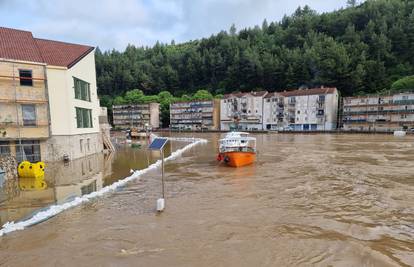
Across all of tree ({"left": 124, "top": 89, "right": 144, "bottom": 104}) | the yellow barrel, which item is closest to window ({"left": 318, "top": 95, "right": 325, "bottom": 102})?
tree ({"left": 124, "top": 89, "right": 144, "bottom": 104})

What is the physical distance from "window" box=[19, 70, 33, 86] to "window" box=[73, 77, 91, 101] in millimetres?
4335

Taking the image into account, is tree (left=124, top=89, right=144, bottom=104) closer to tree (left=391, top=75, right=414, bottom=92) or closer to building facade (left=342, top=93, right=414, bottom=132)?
building facade (left=342, top=93, right=414, bottom=132)

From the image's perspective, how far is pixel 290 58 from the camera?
4491 inches

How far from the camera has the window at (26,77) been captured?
2257 centimetres

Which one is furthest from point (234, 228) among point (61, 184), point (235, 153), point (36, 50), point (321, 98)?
point (321, 98)

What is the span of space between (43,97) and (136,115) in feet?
327

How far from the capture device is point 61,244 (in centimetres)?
920

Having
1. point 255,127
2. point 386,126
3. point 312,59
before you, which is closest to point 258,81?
point 312,59

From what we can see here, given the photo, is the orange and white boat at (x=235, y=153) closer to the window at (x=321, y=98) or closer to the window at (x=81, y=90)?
the window at (x=81, y=90)

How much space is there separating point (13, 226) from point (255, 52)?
13032cm

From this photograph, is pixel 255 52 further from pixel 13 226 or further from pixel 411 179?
pixel 13 226

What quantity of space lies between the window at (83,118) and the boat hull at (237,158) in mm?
15018

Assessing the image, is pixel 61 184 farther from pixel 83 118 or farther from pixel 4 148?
pixel 83 118

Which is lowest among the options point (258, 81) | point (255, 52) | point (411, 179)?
point (411, 179)
